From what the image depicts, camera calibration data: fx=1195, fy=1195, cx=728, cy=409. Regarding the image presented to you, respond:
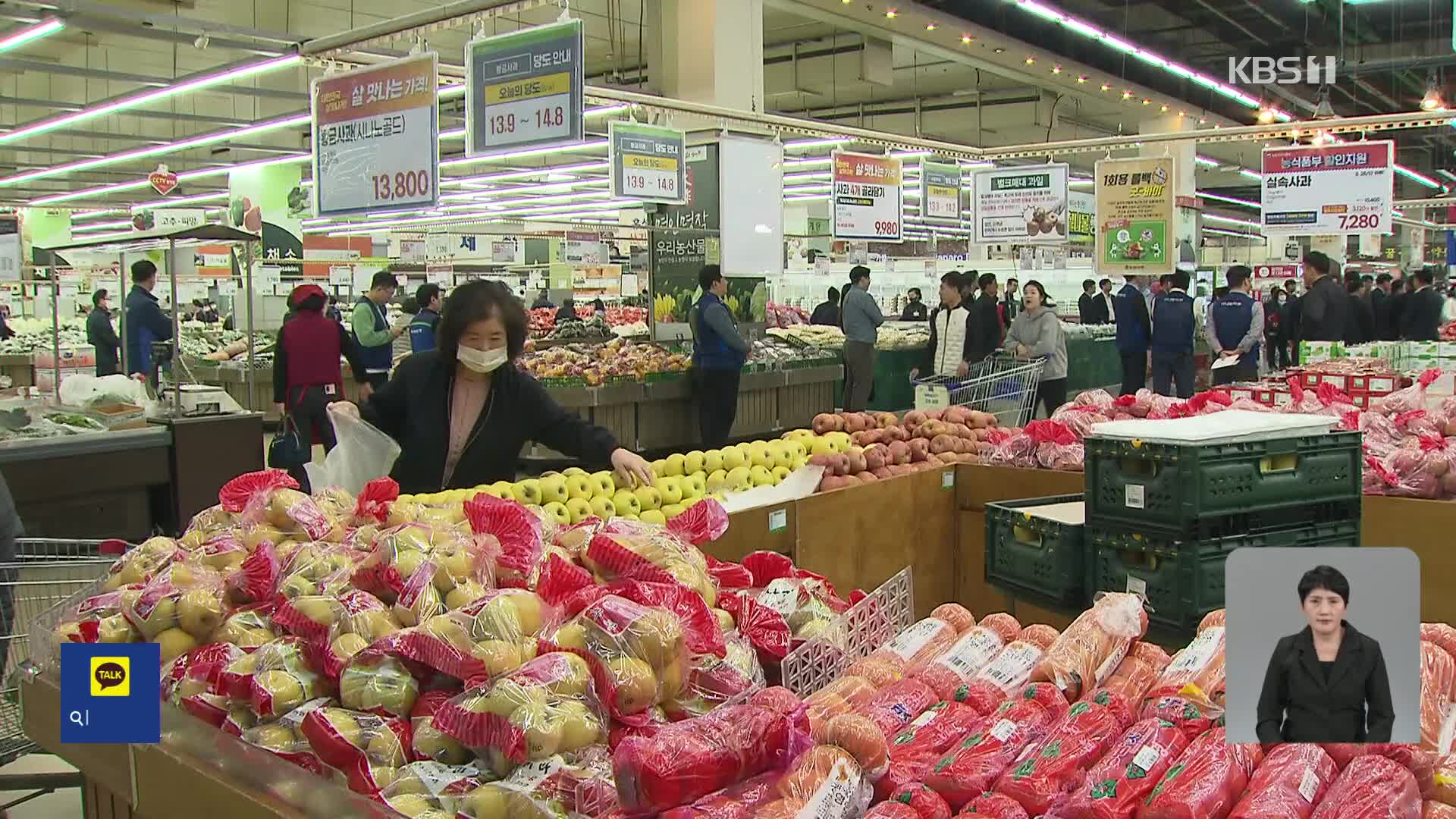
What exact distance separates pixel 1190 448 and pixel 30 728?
2.82 metres

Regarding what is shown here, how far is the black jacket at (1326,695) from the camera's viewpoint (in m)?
1.30

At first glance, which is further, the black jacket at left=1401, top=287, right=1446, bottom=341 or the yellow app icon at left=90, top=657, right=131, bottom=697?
the black jacket at left=1401, top=287, right=1446, bottom=341

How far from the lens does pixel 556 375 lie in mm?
10070

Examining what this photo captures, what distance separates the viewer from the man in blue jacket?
34.8 feet

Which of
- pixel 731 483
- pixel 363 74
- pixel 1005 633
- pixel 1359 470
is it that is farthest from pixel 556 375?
pixel 1005 633

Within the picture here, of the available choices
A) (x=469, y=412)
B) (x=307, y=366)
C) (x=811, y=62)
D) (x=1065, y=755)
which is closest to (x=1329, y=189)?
(x=811, y=62)

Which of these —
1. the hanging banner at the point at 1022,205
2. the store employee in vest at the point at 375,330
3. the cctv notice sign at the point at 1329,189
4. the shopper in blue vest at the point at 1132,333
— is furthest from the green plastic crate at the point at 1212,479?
the hanging banner at the point at 1022,205

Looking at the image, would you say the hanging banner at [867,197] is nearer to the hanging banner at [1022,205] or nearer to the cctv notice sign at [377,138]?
the hanging banner at [1022,205]

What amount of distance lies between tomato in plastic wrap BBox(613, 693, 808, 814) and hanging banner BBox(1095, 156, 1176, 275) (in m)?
11.6

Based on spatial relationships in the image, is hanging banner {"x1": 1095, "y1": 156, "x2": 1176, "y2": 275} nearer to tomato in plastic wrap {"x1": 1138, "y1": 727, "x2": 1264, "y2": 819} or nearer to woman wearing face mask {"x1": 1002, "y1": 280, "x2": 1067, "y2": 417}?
woman wearing face mask {"x1": 1002, "y1": 280, "x2": 1067, "y2": 417}

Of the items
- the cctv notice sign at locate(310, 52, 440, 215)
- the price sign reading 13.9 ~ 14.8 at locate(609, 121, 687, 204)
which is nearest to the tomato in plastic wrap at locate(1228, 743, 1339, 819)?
the cctv notice sign at locate(310, 52, 440, 215)

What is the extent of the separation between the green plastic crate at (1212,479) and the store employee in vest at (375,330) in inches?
328

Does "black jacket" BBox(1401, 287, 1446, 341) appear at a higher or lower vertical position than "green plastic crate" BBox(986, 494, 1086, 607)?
higher

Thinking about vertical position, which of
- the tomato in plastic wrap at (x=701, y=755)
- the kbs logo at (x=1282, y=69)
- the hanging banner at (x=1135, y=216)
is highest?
the kbs logo at (x=1282, y=69)
